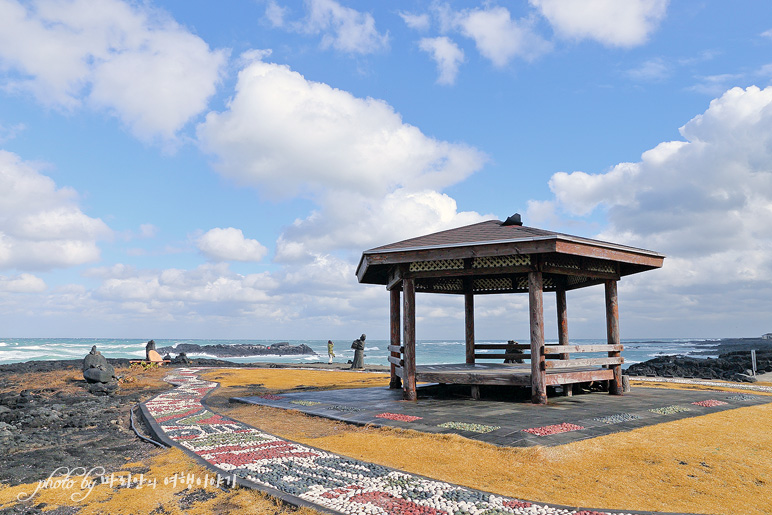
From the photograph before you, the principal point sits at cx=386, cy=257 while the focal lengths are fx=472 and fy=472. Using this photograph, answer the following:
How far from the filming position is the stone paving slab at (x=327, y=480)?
4211mm

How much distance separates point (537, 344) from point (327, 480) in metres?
5.92

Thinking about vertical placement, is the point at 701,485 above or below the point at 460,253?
below

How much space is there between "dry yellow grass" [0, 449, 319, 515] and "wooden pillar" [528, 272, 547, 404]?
6542 millimetres

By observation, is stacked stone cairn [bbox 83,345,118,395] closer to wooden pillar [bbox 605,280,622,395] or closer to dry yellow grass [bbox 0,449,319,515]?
dry yellow grass [bbox 0,449,319,515]

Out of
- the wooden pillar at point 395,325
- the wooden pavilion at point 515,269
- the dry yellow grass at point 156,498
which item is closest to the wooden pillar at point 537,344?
the wooden pavilion at point 515,269

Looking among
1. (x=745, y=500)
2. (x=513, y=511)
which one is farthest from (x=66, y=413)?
(x=745, y=500)

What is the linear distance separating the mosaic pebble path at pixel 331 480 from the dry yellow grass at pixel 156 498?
27 cm

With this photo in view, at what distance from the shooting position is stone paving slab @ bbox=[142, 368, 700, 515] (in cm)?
421

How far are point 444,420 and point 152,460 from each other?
4.51 meters

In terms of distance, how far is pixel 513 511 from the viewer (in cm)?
412

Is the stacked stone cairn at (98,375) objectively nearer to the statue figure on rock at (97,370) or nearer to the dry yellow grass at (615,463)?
the statue figure on rock at (97,370)

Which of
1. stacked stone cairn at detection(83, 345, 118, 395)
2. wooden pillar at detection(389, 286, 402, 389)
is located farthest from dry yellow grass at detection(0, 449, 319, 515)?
stacked stone cairn at detection(83, 345, 118, 395)

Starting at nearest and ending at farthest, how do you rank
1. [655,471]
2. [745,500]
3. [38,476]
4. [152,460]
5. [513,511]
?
[513,511], [745,500], [655,471], [38,476], [152,460]

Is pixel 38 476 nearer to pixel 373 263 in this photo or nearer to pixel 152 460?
pixel 152 460
